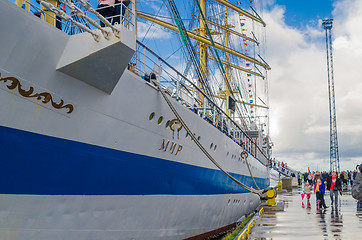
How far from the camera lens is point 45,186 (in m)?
4.62

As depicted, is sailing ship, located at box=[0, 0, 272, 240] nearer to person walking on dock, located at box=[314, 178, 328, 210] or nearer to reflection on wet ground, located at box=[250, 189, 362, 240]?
reflection on wet ground, located at box=[250, 189, 362, 240]

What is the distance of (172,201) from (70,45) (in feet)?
14.0

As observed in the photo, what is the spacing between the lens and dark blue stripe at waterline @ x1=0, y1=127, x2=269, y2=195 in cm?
430

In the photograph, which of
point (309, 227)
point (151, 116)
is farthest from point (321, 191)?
point (151, 116)

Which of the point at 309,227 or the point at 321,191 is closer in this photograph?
the point at 309,227

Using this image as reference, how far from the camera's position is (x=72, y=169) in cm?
499

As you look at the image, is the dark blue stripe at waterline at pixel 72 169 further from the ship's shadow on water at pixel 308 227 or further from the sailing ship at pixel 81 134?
the ship's shadow on water at pixel 308 227

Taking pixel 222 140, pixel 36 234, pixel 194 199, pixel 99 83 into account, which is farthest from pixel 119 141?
pixel 222 140

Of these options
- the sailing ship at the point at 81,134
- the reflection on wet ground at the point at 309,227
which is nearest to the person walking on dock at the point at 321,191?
the reflection on wet ground at the point at 309,227

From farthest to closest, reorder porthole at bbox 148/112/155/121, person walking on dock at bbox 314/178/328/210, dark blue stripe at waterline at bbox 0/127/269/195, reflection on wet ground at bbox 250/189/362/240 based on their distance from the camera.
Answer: person walking on dock at bbox 314/178/328/210
reflection on wet ground at bbox 250/189/362/240
porthole at bbox 148/112/155/121
dark blue stripe at waterline at bbox 0/127/269/195

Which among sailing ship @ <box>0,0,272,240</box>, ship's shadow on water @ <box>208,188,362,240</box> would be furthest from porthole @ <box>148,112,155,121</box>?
ship's shadow on water @ <box>208,188,362,240</box>

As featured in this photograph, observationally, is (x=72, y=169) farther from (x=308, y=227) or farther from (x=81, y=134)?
(x=308, y=227)

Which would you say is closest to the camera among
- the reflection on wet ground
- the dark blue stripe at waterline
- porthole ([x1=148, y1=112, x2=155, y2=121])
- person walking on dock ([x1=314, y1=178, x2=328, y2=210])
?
the dark blue stripe at waterline

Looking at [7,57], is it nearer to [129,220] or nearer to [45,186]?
[45,186]
